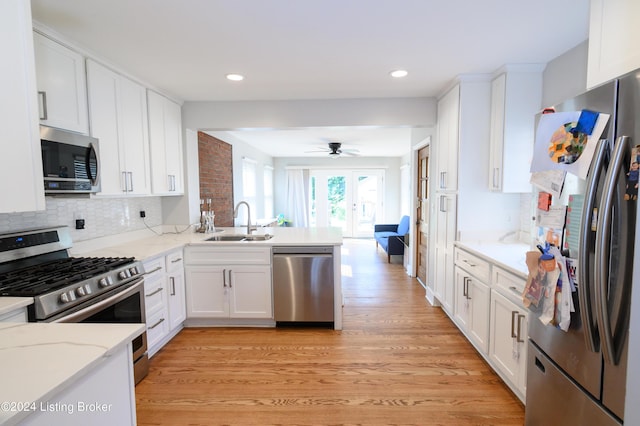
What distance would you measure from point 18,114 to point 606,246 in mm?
2531

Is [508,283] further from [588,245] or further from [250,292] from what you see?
[250,292]

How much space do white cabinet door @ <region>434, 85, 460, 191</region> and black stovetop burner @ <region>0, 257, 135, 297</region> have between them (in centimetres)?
289

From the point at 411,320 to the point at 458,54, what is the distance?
2.51 metres

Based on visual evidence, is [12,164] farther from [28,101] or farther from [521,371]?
[521,371]

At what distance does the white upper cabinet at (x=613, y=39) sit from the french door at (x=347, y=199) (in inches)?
274

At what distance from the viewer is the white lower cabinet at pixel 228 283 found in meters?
2.96

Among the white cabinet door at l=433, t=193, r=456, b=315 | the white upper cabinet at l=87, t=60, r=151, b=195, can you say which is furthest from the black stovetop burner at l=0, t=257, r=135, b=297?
the white cabinet door at l=433, t=193, r=456, b=315

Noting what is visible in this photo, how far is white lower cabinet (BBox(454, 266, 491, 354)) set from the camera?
7.43 ft

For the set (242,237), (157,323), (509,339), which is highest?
(242,237)

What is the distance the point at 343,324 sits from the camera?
3096 millimetres

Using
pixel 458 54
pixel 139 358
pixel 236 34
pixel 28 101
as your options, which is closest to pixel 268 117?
pixel 236 34

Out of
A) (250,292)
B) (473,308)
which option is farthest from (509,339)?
(250,292)

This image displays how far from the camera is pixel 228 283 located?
2.97 meters

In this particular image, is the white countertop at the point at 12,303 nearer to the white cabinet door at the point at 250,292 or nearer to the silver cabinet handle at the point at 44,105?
the silver cabinet handle at the point at 44,105
